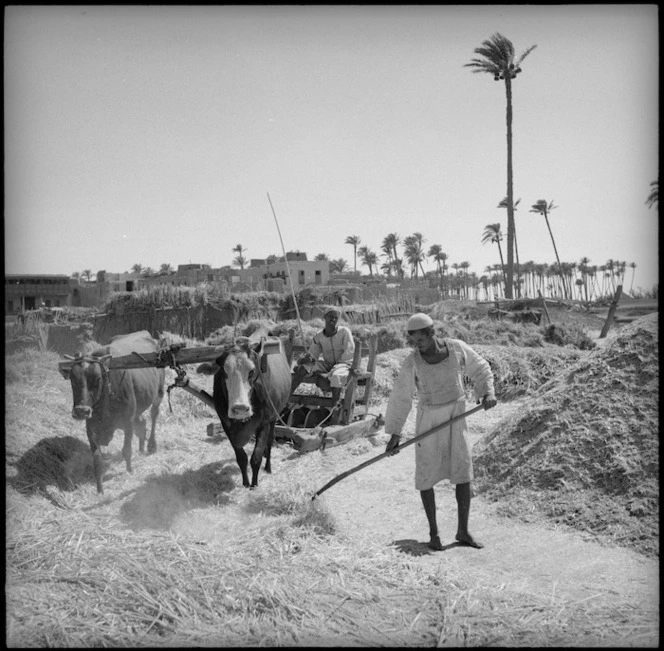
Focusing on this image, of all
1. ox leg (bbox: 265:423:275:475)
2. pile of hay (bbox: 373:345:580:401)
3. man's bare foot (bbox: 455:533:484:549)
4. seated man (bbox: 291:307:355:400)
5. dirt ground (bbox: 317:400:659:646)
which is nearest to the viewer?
dirt ground (bbox: 317:400:659:646)

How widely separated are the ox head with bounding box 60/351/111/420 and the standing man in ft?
10.6

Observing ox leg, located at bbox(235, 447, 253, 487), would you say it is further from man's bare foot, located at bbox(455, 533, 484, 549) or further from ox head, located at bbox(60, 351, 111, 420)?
man's bare foot, located at bbox(455, 533, 484, 549)

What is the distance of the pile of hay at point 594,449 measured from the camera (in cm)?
512

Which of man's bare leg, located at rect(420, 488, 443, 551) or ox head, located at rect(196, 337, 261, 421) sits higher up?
ox head, located at rect(196, 337, 261, 421)

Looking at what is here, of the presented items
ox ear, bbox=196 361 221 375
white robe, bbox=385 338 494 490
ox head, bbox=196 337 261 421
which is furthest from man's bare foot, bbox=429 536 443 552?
ox ear, bbox=196 361 221 375

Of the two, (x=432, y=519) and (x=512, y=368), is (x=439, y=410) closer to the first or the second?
(x=432, y=519)

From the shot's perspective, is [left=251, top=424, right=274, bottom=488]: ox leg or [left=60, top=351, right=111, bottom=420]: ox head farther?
[left=251, top=424, right=274, bottom=488]: ox leg

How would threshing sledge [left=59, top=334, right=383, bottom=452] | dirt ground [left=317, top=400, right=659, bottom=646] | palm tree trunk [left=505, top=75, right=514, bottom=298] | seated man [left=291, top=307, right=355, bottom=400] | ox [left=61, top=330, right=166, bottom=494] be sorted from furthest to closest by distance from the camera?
1. palm tree trunk [left=505, top=75, right=514, bottom=298]
2. seated man [left=291, top=307, right=355, bottom=400]
3. threshing sledge [left=59, top=334, right=383, bottom=452]
4. ox [left=61, top=330, right=166, bottom=494]
5. dirt ground [left=317, top=400, right=659, bottom=646]

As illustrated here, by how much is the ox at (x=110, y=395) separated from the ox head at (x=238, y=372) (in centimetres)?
111

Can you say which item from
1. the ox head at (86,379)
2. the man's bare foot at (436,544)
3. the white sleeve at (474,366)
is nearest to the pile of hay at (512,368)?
the ox head at (86,379)

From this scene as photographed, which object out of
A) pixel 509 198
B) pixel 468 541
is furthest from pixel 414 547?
pixel 509 198

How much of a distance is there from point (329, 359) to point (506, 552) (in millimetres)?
4571

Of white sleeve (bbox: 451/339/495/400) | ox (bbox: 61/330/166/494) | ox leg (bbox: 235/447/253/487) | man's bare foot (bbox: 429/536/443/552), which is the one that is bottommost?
man's bare foot (bbox: 429/536/443/552)

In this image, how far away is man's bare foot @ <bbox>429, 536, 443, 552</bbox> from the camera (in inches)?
189
